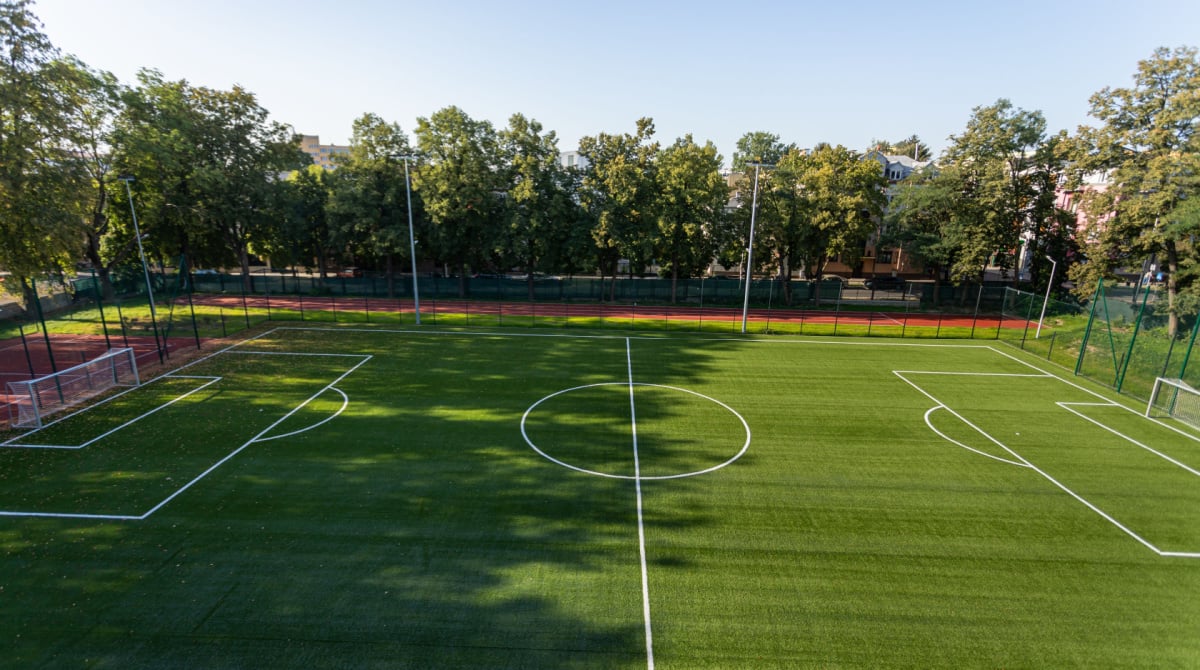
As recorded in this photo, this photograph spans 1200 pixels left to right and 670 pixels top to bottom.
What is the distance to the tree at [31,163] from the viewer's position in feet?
65.6

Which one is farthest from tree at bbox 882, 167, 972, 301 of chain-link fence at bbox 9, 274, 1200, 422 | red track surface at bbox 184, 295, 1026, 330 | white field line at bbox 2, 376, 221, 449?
white field line at bbox 2, 376, 221, 449

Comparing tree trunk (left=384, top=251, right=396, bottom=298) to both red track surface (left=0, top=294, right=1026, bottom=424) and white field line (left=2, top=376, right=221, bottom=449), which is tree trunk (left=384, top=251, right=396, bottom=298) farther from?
white field line (left=2, top=376, right=221, bottom=449)

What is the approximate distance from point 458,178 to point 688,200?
17380mm

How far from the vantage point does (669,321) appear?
34.7m

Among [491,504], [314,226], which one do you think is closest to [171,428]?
[491,504]

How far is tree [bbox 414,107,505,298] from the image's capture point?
3841cm

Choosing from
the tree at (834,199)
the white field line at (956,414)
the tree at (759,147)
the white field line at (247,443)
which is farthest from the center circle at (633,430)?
the tree at (759,147)

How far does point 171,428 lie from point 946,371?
105 ft

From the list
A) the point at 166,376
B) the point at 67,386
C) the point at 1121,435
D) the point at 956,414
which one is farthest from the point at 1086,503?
the point at 67,386

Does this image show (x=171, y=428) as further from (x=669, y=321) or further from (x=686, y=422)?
(x=669, y=321)

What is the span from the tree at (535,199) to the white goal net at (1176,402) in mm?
32523

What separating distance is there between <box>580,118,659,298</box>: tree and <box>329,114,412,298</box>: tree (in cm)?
1449

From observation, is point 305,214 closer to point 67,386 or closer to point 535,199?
point 535,199

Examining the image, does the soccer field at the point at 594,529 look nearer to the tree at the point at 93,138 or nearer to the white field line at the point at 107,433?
the white field line at the point at 107,433
